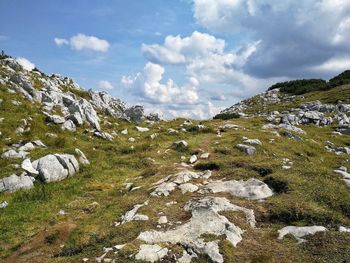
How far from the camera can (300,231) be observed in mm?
17594

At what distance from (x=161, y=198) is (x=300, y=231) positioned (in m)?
8.68

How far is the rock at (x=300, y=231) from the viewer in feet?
56.6

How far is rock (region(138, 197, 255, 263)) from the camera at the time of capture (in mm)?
16078

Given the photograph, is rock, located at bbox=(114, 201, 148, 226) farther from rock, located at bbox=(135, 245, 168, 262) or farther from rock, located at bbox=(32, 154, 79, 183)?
rock, located at bbox=(32, 154, 79, 183)

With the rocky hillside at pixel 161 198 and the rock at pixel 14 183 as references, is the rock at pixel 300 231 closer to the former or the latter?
the rocky hillside at pixel 161 198

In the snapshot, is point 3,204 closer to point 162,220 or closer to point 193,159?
point 162,220

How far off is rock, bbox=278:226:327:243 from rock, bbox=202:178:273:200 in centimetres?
432

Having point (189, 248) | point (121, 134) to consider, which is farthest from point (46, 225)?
point (121, 134)

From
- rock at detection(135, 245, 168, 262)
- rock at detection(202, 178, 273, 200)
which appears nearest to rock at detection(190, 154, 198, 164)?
rock at detection(202, 178, 273, 200)

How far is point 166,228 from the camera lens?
1833 cm

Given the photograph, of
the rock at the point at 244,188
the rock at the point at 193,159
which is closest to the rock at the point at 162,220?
the rock at the point at 244,188

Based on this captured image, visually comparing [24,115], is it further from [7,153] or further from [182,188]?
[182,188]

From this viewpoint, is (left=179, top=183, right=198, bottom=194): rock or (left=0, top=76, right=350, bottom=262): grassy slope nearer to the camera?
(left=0, top=76, right=350, bottom=262): grassy slope

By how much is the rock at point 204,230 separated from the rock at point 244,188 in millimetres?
2340
